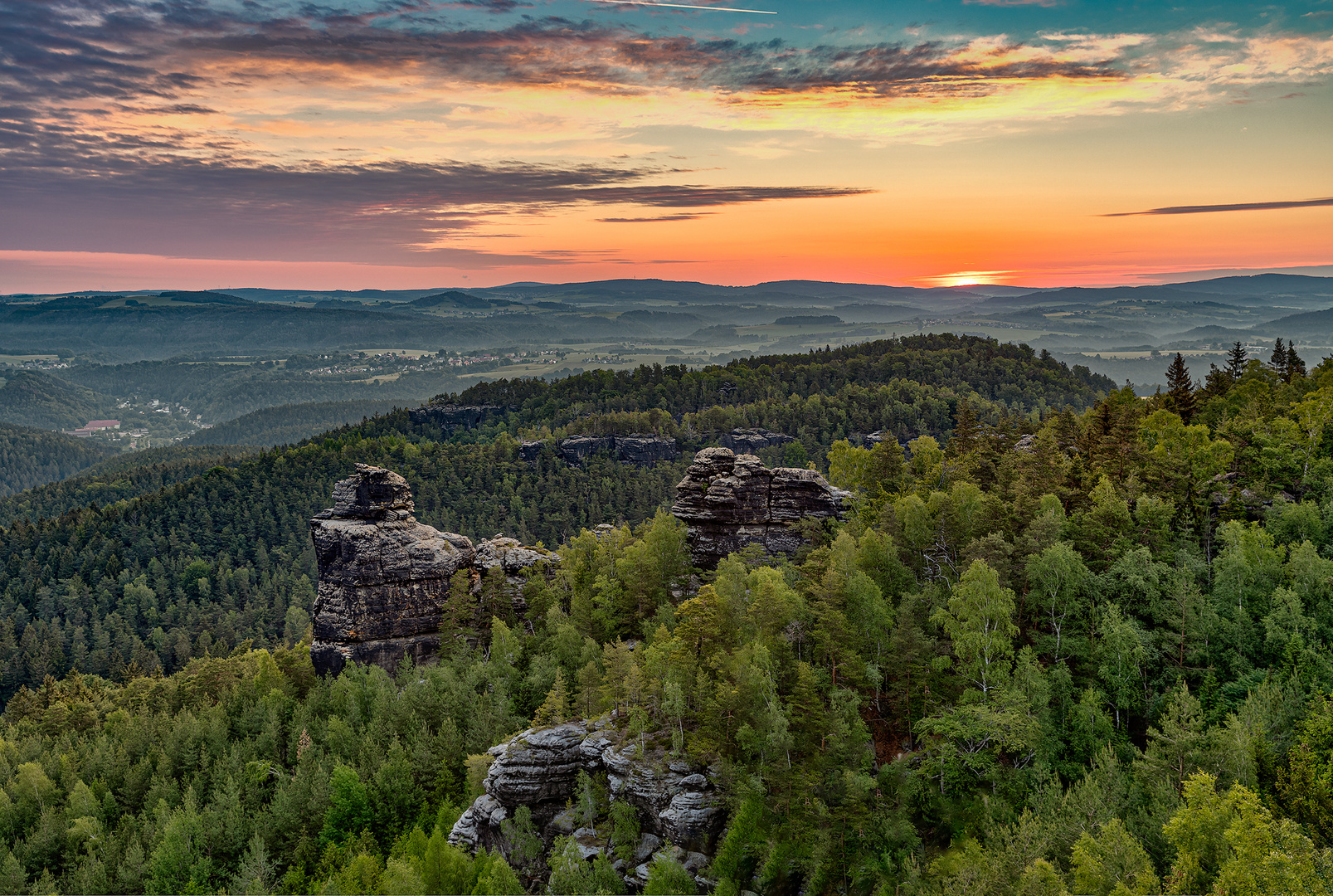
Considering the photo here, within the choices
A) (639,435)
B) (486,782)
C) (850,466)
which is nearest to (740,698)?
(486,782)

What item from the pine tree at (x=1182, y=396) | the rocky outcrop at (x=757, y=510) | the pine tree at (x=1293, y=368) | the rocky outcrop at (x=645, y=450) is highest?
the pine tree at (x=1293, y=368)

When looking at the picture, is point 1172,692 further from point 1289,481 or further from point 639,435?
point 639,435

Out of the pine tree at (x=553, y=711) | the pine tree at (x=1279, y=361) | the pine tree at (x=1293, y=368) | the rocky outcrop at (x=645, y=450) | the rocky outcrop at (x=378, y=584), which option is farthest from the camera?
the rocky outcrop at (x=645, y=450)

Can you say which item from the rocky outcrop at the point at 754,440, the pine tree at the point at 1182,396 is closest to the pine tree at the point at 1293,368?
the pine tree at the point at 1182,396

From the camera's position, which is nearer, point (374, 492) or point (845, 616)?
point (845, 616)

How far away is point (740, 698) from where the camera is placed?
41875 millimetres

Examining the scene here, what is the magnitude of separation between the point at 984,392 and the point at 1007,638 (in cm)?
17285

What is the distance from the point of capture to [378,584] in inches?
2980

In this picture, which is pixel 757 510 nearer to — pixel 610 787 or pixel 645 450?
pixel 610 787

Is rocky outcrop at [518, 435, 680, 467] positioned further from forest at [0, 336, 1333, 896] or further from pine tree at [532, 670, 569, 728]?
pine tree at [532, 670, 569, 728]

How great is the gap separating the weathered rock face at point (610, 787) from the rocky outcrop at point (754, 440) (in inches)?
5274

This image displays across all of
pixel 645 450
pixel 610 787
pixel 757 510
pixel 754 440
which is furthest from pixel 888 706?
pixel 645 450

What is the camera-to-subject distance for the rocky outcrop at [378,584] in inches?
2953

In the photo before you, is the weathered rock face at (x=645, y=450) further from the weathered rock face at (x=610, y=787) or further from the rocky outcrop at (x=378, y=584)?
the weathered rock face at (x=610, y=787)
